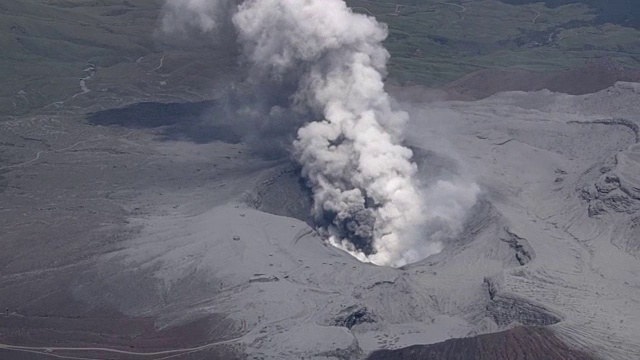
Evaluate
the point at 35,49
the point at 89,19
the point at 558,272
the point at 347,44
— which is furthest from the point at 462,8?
the point at 558,272

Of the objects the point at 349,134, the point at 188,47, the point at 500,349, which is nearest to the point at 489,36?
the point at 188,47

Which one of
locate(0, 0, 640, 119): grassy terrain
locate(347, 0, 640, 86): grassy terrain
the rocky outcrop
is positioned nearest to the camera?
the rocky outcrop

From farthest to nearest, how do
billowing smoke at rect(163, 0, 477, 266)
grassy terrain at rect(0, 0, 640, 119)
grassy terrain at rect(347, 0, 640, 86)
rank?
grassy terrain at rect(347, 0, 640, 86) < grassy terrain at rect(0, 0, 640, 119) < billowing smoke at rect(163, 0, 477, 266)

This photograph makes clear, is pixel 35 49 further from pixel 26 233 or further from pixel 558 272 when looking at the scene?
pixel 558 272

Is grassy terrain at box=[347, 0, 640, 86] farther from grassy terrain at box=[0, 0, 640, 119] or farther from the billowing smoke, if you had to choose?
the billowing smoke

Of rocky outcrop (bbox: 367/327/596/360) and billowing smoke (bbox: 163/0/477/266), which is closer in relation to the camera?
rocky outcrop (bbox: 367/327/596/360)

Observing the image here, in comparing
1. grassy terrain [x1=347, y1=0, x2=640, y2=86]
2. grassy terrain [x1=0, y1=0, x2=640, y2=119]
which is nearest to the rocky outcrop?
grassy terrain [x1=0, y1=0, x2=640, y2=119]
